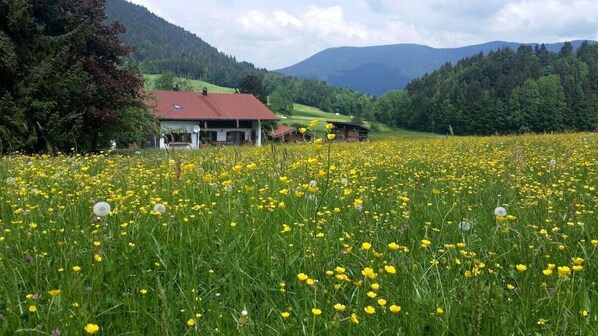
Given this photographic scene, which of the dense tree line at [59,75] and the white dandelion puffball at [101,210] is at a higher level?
the dense tree line at [59,75]

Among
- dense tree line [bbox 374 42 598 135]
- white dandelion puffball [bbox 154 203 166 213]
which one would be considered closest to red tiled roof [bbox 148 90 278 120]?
white dandelion puffball [bbox 154 203 166 213]

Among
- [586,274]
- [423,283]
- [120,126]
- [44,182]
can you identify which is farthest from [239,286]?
[120,126]

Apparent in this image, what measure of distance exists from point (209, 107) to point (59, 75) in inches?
1626

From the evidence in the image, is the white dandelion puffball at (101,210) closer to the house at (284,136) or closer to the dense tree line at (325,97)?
the house at (284,136)

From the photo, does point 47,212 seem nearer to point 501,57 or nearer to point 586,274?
point 586,274

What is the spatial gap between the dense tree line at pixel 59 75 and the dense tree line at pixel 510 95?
272 ft

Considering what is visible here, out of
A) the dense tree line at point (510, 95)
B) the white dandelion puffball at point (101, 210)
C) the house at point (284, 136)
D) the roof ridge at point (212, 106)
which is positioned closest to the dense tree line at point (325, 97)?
the dense tree line at point (510, 95)

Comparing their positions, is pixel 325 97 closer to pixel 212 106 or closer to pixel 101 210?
pixel 212 106

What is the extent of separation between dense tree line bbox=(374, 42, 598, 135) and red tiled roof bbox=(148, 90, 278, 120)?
179 ft

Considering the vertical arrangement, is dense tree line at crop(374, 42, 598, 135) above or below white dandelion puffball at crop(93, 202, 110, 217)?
above

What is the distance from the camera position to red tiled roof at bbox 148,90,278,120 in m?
57.2

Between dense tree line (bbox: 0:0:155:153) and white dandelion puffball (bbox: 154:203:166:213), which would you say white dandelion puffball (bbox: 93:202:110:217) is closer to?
white dandelion puffball (bbox: 154:203:166:213)

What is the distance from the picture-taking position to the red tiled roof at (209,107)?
2253 inches

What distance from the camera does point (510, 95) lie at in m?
98.4
